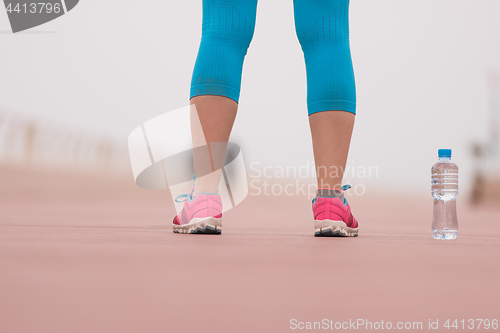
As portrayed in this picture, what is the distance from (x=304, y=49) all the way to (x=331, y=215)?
1.45 ft

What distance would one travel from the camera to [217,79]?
1034mm

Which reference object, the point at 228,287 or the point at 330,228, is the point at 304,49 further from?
the point at 228,287

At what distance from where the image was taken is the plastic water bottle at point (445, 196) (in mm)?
1233

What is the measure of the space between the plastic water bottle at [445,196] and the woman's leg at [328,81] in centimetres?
31

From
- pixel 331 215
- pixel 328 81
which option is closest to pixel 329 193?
pixel 331 215

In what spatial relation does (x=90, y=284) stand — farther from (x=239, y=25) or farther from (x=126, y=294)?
(x=239, y=25)

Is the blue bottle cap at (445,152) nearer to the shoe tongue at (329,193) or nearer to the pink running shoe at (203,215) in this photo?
the shoe tongue at (329,193)

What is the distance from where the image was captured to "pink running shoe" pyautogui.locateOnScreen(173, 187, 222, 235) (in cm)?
97

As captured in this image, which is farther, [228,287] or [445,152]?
[445,152]

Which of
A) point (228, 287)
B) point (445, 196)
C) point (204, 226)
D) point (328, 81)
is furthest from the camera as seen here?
point (445, 196)

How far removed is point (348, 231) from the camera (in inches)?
41.4

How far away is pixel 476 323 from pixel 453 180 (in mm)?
1255

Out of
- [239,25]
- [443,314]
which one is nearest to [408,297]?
[443,314]

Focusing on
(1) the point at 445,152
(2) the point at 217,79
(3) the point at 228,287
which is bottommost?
(3) the point at 228,287
